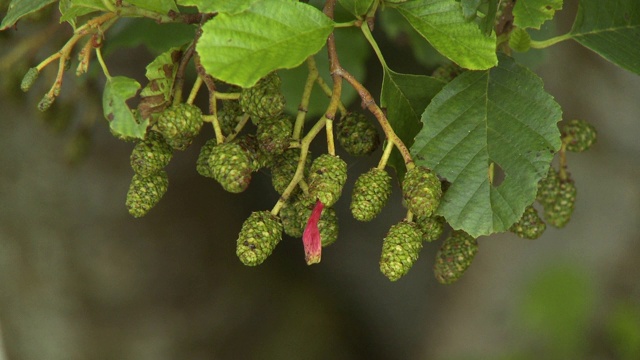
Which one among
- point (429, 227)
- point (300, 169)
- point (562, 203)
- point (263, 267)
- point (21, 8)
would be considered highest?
point (21, 8)

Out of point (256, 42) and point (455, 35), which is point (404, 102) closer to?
point (455, 35)

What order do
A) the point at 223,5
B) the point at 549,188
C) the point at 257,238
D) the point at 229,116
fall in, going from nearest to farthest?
the point at 223,5 → the point at 257,238 → the point at 229,116 → the point at 549,188

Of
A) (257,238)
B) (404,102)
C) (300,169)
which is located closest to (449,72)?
(404,102)

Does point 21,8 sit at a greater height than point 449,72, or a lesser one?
greater

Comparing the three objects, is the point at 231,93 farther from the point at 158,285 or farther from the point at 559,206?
the point at 158,285

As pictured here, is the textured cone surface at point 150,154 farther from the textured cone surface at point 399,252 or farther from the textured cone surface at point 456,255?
the textured cone surface at point 456,255

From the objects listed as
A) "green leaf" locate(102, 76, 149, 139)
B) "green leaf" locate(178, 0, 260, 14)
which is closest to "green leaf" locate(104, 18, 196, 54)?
"green leaf" locate(102, 76, 149, 139)

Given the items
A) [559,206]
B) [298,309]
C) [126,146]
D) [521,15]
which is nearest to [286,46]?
[521,15]
